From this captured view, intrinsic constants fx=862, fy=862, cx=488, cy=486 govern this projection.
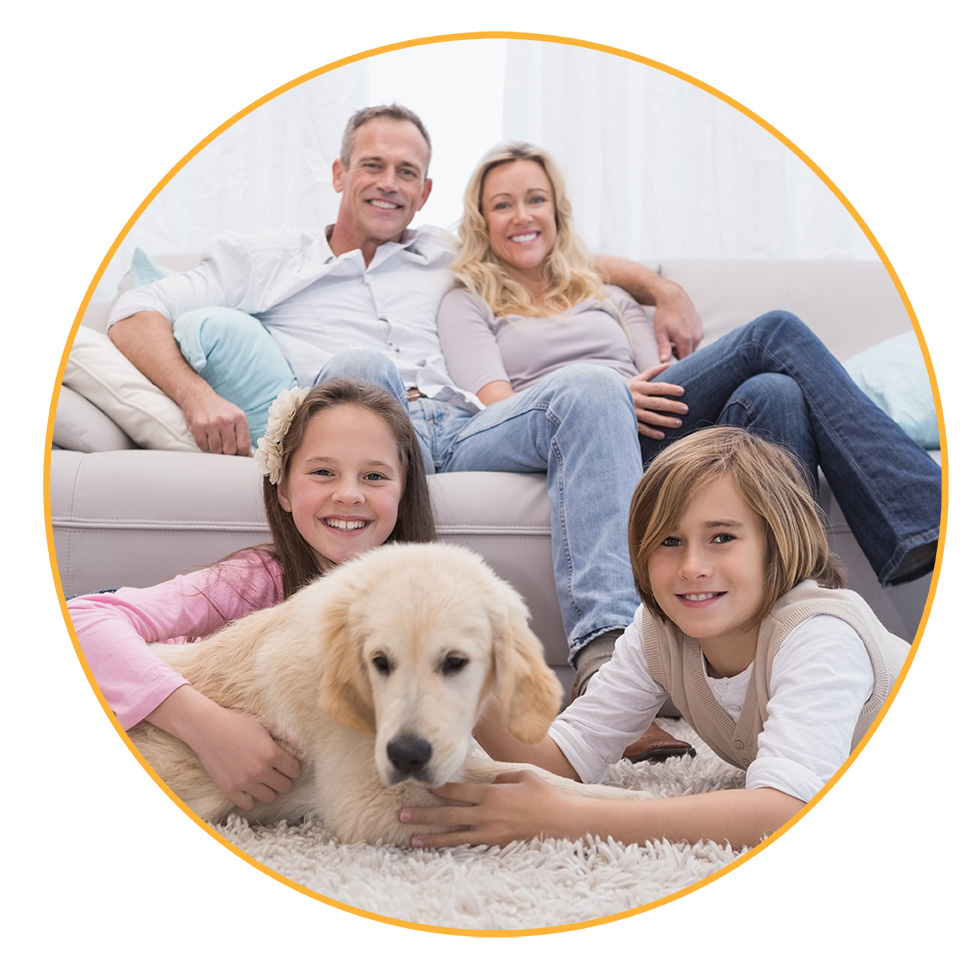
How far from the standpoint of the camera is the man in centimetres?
112

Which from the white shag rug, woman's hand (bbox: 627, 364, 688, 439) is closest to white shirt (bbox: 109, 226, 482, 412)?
woman's hand (bbox: 627, 364, 688, 439)

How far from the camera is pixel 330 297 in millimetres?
1293

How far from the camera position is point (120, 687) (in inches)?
44.7

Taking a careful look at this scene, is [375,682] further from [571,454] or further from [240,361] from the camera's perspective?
[240,361]

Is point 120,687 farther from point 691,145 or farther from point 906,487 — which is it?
point 691,145

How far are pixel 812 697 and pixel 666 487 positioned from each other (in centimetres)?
31

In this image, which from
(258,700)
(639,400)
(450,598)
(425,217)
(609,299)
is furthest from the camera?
(609,299)

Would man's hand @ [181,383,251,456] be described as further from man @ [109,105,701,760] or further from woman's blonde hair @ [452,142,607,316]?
woman's blonde hair @ [452,142,607,316]

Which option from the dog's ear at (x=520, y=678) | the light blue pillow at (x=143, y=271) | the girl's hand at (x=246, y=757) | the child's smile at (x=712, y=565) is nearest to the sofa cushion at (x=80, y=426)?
the light blue pillow at (x=143, y=271)

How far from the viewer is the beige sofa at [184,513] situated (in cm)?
112

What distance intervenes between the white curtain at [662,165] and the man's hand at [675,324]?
151 millimetres

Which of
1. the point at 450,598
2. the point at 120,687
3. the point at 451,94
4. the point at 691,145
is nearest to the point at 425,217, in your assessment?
the point at 451,94

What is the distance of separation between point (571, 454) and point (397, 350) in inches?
12.4

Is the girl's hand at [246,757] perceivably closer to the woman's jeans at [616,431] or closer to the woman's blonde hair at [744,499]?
the woman's jeans at [616,431]
